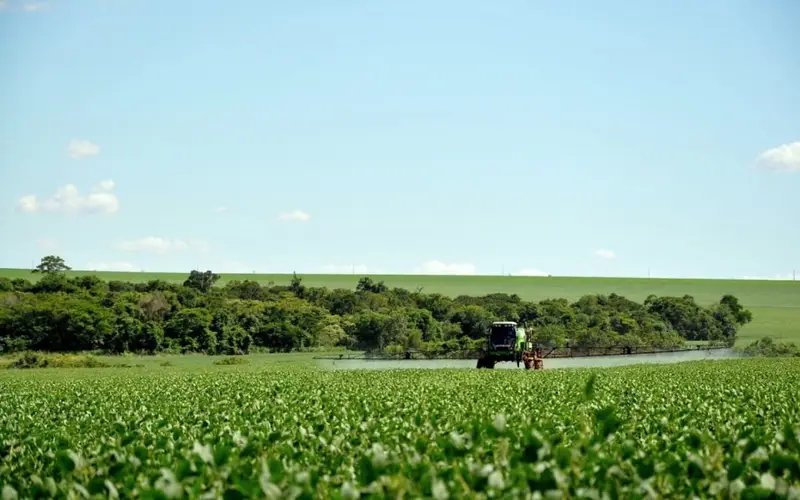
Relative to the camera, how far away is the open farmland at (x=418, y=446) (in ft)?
29.6

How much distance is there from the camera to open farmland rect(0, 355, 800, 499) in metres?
9.01

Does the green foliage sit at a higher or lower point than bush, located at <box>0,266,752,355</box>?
lower

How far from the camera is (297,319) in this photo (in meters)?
120

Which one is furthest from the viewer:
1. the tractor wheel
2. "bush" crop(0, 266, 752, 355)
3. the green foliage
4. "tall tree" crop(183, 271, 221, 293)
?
"tall tree" crop(183, 271, 221, 293)


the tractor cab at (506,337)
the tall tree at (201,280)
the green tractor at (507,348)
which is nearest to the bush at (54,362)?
the green tractor at (507,348)

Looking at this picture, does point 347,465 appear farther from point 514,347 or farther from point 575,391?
point 514,347

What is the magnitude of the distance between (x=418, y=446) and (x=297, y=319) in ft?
352

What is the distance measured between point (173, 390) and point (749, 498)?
29155mm

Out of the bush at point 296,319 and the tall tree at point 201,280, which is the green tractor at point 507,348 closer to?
the bush at point 296,319

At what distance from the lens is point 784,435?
35.9 ft

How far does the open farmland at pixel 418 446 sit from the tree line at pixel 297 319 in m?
76.2

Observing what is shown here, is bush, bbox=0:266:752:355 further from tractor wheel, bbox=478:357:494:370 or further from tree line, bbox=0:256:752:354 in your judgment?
tractor wheel, bbox=478:357:494:370

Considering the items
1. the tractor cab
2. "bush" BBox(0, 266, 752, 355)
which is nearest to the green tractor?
the tractor cab

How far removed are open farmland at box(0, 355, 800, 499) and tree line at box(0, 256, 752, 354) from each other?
76.2 m
